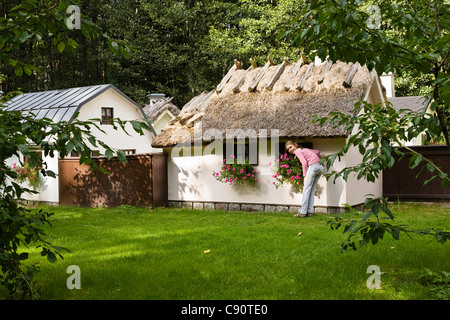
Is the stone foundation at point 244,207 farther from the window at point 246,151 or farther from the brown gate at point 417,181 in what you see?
the brown gate at point 417,181

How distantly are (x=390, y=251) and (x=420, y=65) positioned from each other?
10.1 ft

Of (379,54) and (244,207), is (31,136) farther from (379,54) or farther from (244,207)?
(244,207)

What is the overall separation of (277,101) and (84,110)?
27.3ft

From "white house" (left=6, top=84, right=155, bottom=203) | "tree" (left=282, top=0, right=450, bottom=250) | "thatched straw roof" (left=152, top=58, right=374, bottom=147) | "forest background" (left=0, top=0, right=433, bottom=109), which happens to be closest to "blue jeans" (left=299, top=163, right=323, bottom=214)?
"thatched straw roof" (left=152, top=58, right=374, bottom=147)

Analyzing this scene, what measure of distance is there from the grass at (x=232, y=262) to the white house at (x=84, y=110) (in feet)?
21.5

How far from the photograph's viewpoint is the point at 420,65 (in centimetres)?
414

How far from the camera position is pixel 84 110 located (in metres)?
17.0

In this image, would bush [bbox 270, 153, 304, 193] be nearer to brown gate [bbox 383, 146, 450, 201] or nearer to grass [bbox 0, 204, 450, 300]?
grass [bbox 0, 204, 450, 300]

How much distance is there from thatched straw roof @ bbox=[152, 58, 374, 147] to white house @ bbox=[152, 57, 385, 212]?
0.08 ft

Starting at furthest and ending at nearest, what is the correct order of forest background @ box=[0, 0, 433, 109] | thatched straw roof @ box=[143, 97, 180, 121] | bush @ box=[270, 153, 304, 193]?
forest background @ box=[0, 0, 433, 109]
thatched straw roof @ box=[143, 97, 180, 121]
bush @ box=[270, 153, 304, 193]

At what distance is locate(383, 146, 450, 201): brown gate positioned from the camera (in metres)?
12.6

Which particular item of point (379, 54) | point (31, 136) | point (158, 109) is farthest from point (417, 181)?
point (158, 109)

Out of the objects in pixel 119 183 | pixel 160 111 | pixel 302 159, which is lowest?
pixel 119 183
